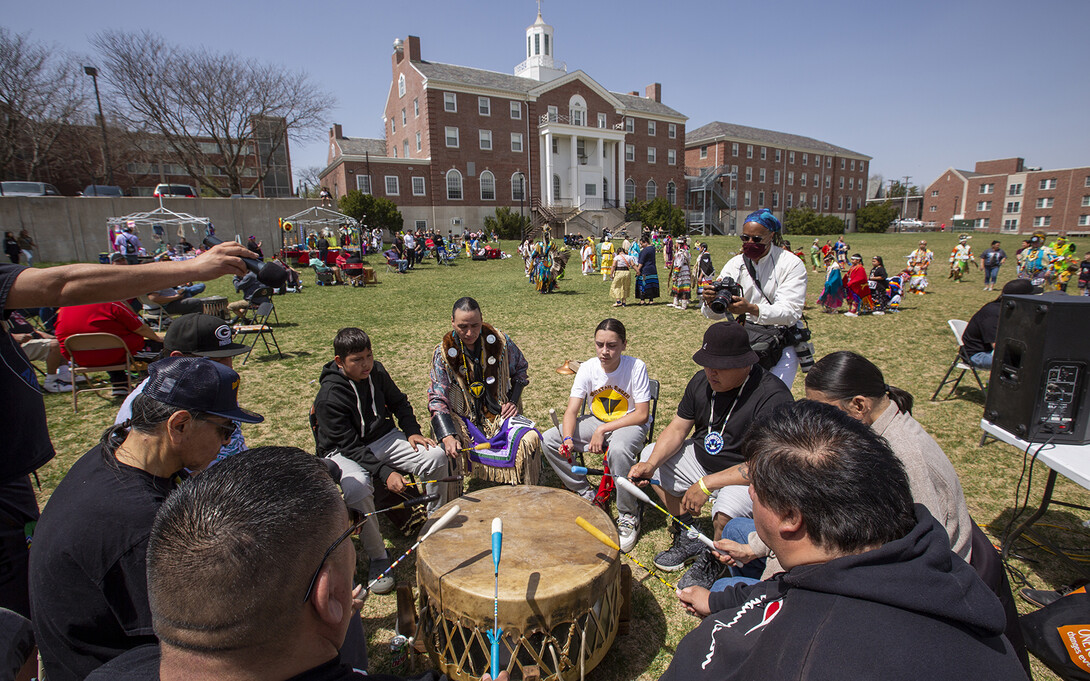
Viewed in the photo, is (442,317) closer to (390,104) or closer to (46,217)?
(46,217)

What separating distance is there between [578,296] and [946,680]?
50.9 ft

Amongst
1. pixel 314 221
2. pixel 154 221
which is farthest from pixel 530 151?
pixel 154 221

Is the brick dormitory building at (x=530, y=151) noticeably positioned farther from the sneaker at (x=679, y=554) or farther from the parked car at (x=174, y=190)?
the sneaker at (x=679, y=554)

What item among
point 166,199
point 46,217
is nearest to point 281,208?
point 166,199

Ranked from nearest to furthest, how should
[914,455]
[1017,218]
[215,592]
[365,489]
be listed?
[215,592], [914,455], [365,489], [1017,218]

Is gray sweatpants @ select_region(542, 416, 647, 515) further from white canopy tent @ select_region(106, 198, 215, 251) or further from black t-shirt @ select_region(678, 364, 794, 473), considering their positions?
white canopy tent @ select_region(106, 198, 215, 251)

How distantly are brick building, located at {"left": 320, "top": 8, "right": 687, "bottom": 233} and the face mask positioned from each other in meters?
40.7

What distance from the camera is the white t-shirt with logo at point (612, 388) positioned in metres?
4.45

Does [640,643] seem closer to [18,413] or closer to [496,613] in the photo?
[496,613]

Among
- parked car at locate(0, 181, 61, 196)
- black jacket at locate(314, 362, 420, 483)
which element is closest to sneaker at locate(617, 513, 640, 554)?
black jacket at locate(314, 362, 420, 483)

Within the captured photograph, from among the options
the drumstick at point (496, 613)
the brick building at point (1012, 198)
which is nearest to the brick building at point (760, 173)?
the brick building at point (1012, 198)

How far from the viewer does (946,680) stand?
1.12 meters

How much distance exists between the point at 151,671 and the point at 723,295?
13.4ft

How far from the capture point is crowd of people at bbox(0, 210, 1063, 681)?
3.66 ft
